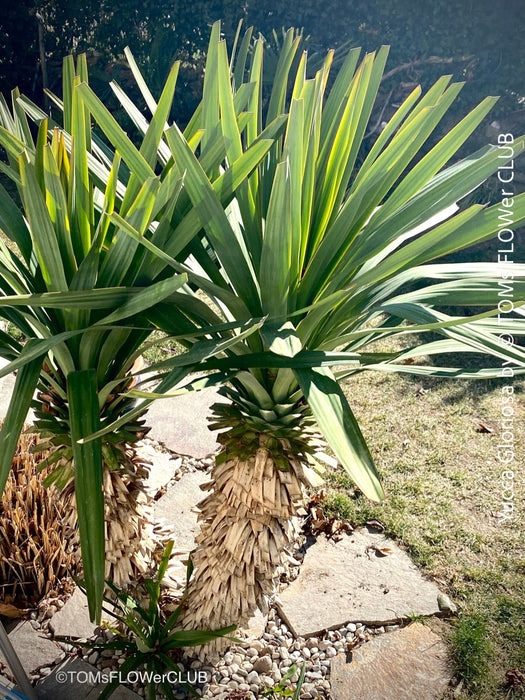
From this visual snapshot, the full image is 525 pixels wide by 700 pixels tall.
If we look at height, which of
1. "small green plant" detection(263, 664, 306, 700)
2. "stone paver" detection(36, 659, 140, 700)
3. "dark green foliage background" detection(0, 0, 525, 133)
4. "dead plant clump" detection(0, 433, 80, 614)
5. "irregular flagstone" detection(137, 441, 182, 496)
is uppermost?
"dark green foliage background" detection(0, 0, 525, 133)

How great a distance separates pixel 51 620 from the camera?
7.29 ft

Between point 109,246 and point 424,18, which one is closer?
point 109,246

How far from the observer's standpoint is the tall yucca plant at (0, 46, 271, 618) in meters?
1.15

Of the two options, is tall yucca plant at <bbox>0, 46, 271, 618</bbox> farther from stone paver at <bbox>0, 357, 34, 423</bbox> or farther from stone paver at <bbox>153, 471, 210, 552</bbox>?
stone paver at <bbox>0, 357, 34, 423</bbox>

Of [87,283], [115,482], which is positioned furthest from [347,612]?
[87,283]

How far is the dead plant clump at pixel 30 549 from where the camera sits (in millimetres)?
2260

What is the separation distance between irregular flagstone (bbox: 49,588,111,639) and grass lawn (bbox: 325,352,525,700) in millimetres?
1187

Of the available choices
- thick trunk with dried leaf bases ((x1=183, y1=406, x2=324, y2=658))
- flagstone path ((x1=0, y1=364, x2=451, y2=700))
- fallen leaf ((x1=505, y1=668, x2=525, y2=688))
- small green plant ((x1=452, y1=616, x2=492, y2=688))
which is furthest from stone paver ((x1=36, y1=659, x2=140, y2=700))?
fallen leaf ((x1=505, y1=668, x2=525, y2=688))

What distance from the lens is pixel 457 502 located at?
2879 mm

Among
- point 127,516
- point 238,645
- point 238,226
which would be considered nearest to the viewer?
point 238,226

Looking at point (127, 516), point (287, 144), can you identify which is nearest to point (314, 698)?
point (127, 516)

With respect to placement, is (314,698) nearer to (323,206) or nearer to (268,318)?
(268,318)

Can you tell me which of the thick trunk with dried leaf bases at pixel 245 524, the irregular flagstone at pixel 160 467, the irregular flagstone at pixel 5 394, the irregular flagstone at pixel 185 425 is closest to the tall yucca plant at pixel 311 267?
the thick trunk with dried leaf bases at pixel 245 524

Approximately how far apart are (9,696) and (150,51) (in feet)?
23.1
